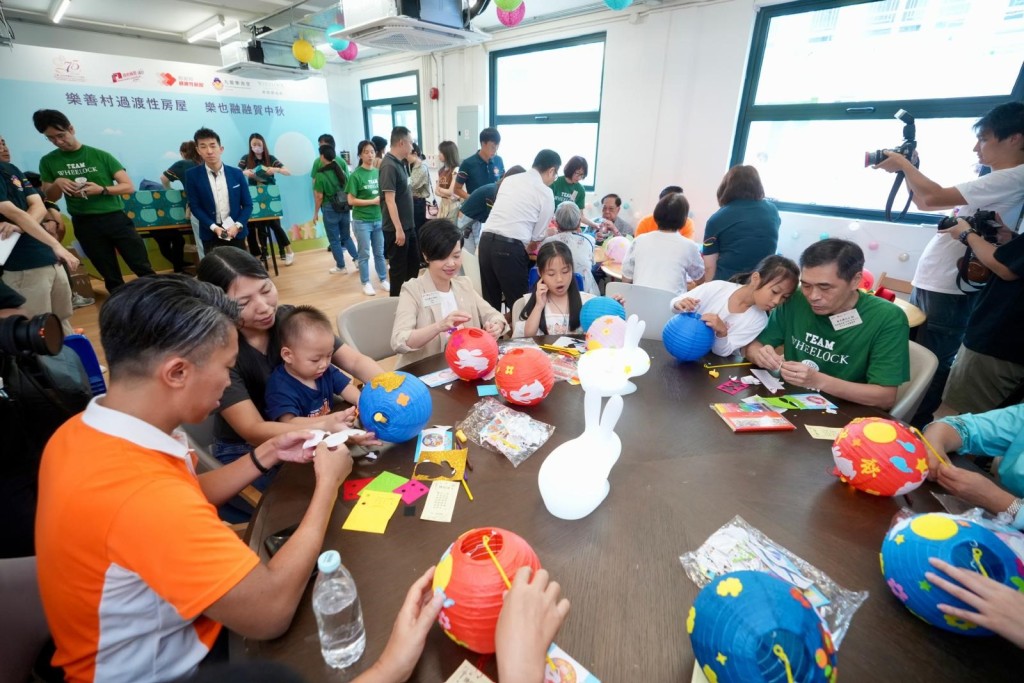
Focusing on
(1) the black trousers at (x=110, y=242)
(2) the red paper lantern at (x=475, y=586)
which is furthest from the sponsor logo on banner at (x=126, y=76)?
(2) the red paper lantern at (x=475, y=586)

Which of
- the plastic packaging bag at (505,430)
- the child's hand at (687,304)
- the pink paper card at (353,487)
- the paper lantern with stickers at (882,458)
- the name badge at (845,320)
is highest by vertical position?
the name badge at (845,320)

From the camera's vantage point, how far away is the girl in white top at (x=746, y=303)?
81.4 inches

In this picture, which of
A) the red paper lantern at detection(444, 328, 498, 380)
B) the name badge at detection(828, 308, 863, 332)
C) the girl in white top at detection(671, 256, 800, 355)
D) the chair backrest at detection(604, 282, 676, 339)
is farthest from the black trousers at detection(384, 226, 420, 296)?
the name badge at detection(828, 308, 863, 332)

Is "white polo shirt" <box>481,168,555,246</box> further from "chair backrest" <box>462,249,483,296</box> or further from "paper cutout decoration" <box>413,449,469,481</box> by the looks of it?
"paper cutout decoration" <box>413,449,469,481</box>

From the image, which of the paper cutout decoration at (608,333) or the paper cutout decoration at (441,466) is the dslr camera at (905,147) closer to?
the paper cutout decoration at (608,333)

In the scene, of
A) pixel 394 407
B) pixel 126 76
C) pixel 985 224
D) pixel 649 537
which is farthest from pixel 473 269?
Answer: pixel 126 76

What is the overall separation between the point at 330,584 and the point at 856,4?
6110mm

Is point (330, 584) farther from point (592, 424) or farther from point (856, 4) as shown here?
point (856, 4)

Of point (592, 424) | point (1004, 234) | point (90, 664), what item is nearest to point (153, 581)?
point (90, 664)

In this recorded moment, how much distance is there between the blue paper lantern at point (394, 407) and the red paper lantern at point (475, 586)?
22.2 inches

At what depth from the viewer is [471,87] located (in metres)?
7.40

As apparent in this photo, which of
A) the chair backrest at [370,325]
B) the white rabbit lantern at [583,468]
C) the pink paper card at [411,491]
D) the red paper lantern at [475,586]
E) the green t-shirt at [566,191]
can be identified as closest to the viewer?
the red paper lantern at [475,586]

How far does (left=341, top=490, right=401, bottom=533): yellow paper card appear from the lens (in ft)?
3.68

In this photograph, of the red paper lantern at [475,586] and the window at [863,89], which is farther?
the window at [863,89]
